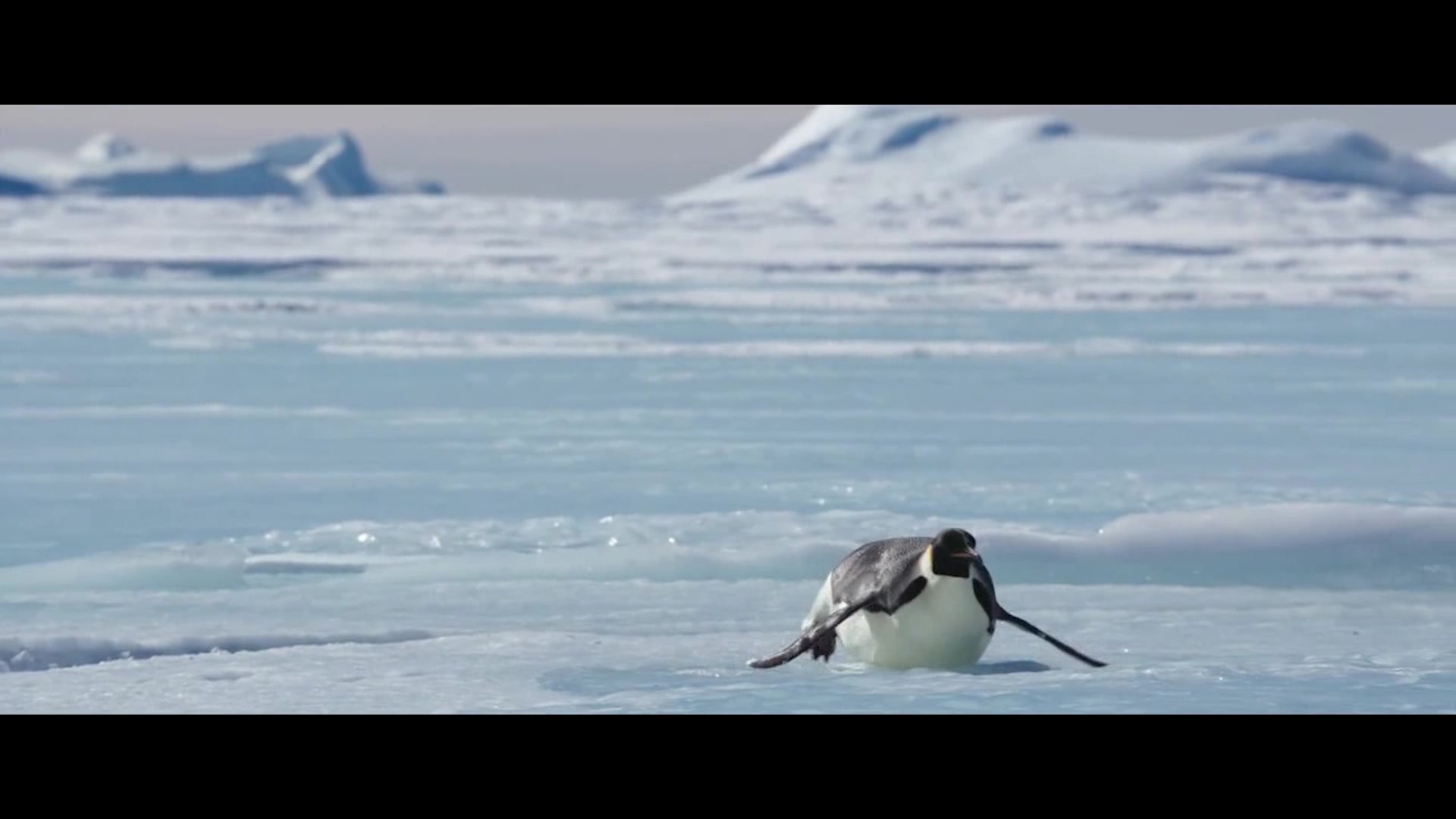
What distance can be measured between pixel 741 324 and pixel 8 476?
22.4ft

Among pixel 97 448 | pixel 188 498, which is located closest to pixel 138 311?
pixel 97 448

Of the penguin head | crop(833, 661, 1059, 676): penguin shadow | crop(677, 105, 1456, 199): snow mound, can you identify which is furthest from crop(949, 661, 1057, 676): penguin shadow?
crop(677, 105, 1456, 199): snow mound

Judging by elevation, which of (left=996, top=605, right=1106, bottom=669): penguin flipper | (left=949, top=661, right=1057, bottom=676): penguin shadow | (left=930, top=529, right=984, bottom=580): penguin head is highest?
(left=930, top=529, right=984, bottom=580): penguin head

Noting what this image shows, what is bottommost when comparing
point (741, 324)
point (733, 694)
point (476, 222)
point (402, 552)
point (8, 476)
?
point (733, 694)

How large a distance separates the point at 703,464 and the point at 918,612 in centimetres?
445

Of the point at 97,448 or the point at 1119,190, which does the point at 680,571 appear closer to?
the point at 97,448

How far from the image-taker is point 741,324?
49.6 ft

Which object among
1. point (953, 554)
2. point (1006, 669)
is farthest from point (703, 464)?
point (953, 554)

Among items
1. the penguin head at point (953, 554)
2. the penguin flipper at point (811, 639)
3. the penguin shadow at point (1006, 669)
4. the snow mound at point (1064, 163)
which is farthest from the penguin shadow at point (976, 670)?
the snow mound at point (1064, 163)

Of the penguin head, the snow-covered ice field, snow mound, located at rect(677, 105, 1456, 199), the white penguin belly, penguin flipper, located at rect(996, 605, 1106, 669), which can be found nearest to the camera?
the penguin head

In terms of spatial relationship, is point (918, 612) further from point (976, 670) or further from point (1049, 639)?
point (1049, 639)

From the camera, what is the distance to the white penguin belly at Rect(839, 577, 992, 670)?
16.6 feet

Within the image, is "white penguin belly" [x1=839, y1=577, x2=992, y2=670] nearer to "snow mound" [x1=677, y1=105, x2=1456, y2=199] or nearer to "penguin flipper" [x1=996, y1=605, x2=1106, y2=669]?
"penguin flipper" [x1=996, y1=605, x2=1106, y2=669]

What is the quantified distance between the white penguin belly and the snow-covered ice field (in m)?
0.09
